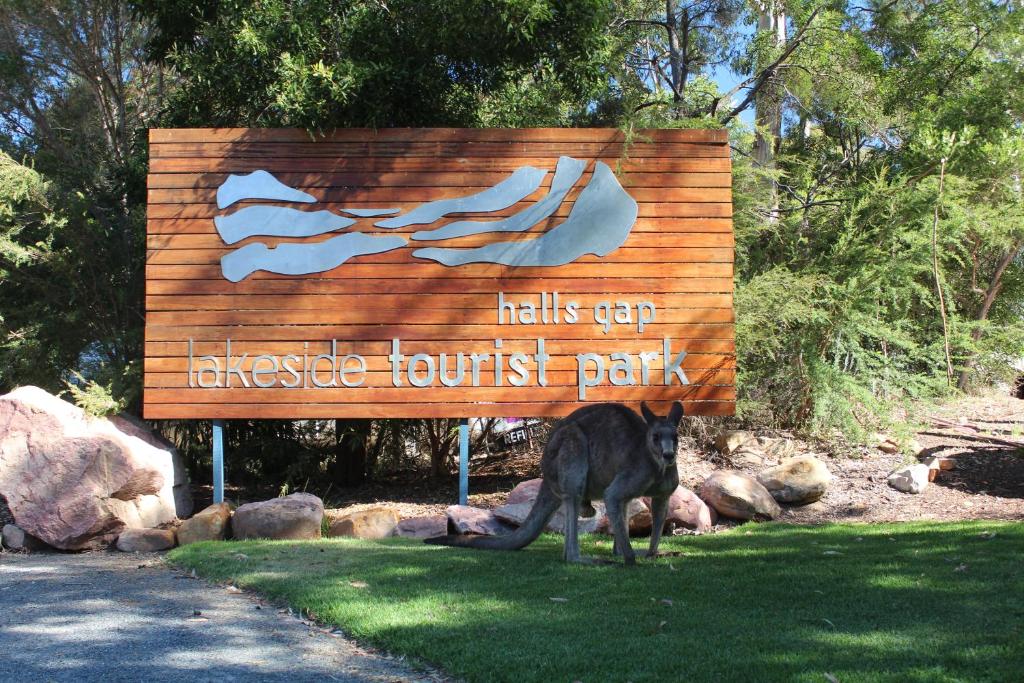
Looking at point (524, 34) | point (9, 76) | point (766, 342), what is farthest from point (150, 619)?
point (9, 76)

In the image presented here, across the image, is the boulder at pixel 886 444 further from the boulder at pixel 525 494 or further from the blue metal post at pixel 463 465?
the blue metal post at pixel 463 465

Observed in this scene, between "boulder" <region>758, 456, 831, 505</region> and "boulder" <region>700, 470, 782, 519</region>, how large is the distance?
41 cm

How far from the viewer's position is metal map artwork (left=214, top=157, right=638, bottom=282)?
10.5 meters

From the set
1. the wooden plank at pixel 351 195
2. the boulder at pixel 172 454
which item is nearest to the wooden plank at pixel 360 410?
the boulder at pixel 172 454

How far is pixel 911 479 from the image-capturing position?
11.0 meters

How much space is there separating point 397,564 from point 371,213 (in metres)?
4.59

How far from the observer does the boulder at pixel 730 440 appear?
1238cm

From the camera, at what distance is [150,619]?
5953 mm

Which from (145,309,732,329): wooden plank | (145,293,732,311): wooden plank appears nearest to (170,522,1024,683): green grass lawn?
(145,309,732,329): wooden plank

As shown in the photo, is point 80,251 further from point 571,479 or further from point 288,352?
point 571,479

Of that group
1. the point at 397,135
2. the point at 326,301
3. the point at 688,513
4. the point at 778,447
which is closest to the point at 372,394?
the point at 326,301

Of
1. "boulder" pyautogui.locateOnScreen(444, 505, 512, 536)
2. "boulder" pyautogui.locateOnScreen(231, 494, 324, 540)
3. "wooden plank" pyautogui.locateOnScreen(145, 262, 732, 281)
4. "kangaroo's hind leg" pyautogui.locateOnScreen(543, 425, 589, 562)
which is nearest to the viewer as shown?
"kangaroo's hind leg" pyautogui.locateOnScreen(543, 425, 589, 562)

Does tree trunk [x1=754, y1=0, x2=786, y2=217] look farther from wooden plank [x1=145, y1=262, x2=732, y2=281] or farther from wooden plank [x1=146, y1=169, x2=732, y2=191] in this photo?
wooden plank [x1=145, y1=262, x2=732, y2=281]

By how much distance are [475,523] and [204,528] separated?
9.17 feet
